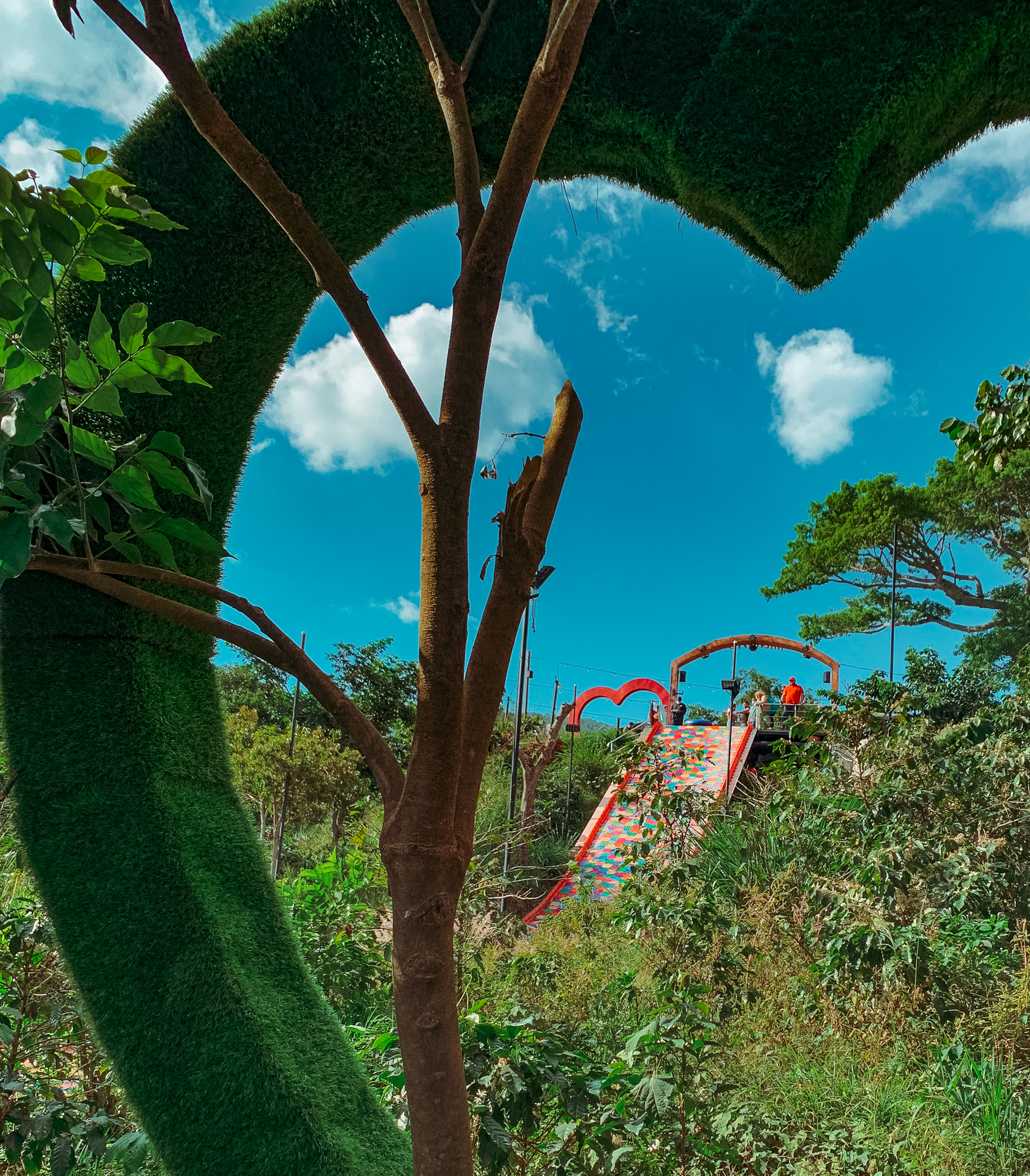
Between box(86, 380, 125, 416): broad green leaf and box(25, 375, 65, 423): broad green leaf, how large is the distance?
16 cm

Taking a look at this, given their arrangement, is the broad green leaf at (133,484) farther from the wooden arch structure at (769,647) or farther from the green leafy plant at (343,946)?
the wooden arch structure at (769,647)

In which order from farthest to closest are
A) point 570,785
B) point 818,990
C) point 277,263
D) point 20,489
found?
point 570,785 < point 818,990 < point 277,263 < point 20,489

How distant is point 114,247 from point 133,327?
0.13 metres

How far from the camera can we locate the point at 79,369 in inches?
54.1

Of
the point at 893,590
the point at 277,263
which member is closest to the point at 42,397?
the point at 277,263

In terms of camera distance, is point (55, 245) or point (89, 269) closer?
point (55, 245)

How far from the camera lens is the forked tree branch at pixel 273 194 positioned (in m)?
1.34

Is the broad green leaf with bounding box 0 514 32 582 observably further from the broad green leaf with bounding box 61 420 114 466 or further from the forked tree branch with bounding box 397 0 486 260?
the forked tree branch with bounding box 397 0 486 260

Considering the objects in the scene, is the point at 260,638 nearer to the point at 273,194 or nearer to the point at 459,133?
the point at 273,194

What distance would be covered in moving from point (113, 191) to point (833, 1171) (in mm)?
3027

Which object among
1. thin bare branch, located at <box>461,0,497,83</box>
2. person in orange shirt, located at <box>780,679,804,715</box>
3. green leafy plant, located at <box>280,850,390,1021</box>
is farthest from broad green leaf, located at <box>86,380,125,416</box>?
person in orange shirt, located at <box>780,679,804,715</box>

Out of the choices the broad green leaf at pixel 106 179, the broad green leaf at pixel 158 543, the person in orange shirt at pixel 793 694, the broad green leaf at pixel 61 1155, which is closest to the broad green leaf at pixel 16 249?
the broad green leaf at pixel 106 179

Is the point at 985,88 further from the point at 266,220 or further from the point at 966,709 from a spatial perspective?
the point at 966,709

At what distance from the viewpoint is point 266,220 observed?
7.29 feet
